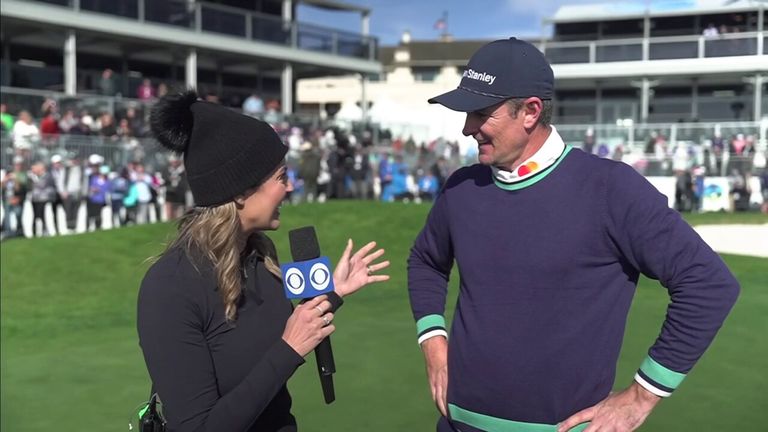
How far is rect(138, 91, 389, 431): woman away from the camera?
238 cm

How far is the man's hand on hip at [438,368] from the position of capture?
9.50ft

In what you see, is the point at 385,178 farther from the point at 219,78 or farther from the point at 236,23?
the point at 219,78

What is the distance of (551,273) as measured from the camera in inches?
101

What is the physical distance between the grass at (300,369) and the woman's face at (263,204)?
482mm

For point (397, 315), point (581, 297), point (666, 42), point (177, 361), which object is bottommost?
point (397, 315)

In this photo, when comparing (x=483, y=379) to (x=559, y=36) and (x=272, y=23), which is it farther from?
→ (x=559, y=36)

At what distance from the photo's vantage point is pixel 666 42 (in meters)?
33.4

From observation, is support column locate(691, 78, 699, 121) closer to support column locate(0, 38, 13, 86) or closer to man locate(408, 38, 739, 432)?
support column locate(0, 38, 13, 86)

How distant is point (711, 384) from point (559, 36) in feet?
131

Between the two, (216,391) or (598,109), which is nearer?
(216,391)

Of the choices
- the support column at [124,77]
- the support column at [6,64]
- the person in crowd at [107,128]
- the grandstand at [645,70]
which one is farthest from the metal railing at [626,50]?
the support column at [6,64]

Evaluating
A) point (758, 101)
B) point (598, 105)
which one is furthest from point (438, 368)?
point (598, 105)

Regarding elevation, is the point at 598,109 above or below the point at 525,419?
above

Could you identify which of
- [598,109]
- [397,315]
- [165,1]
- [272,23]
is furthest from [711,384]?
[598,109]
